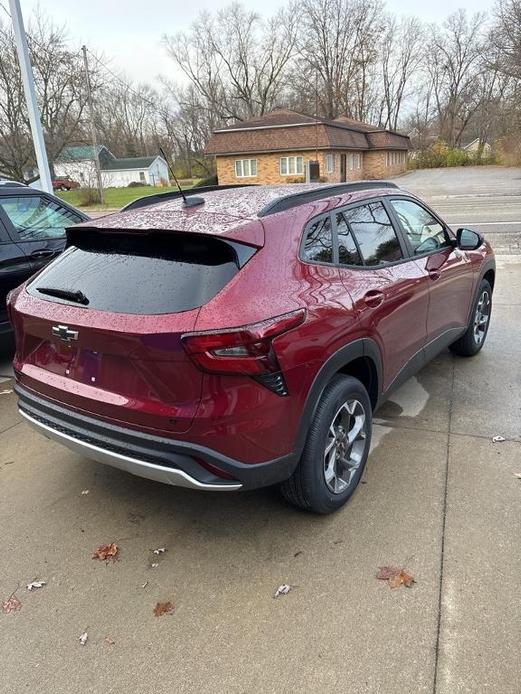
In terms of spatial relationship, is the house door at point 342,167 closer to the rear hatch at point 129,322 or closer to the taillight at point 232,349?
the rear hatch at point 129,322

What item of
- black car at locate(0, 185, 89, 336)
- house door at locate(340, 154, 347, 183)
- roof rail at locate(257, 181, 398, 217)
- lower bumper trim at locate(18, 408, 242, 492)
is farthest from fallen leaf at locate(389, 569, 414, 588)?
house door at locate(340, 154, 347, 183)

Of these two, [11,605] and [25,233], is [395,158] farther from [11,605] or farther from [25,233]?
[11,605]

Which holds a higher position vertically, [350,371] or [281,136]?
[281,136]

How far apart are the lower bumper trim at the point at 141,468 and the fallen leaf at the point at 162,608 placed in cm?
53

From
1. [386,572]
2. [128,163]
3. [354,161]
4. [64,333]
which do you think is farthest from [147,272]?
[128,163]

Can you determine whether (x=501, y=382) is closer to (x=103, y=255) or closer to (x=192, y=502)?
(x=192, y=502)

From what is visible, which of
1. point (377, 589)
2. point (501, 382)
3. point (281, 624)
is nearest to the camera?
point (281, 624)

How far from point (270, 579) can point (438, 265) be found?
100 inches

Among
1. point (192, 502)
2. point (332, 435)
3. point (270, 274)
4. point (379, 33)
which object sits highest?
point (379, 33)

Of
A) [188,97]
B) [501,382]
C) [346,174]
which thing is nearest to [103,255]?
[501,382]

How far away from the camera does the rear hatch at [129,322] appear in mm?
2205

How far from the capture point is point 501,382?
4.44m

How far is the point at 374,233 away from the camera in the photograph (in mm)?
3258

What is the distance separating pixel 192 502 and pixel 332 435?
94cm
